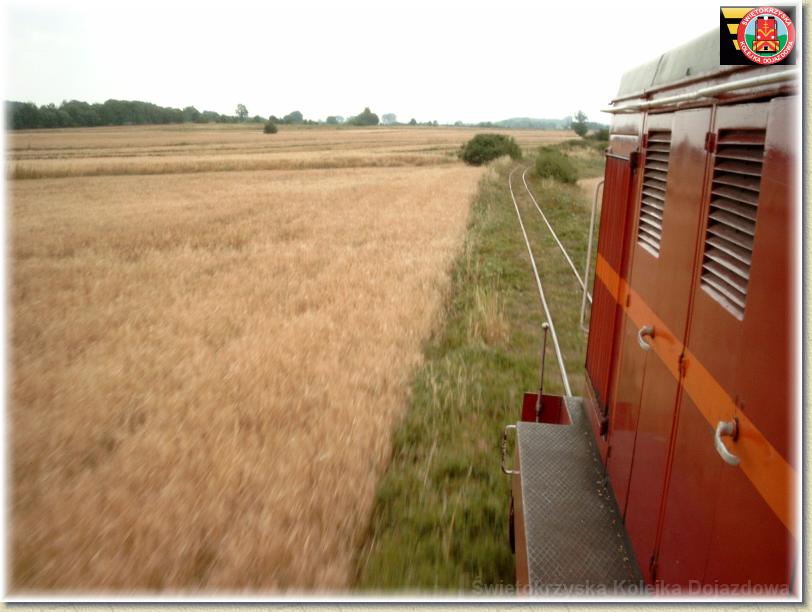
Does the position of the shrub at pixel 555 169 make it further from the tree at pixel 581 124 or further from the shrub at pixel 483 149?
the tree at pixel 581 124

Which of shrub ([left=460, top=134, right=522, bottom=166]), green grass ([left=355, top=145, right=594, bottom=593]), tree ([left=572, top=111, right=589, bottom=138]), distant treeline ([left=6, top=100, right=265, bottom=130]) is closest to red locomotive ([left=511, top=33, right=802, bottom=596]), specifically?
green grass ([left=355, top=145, right=594, bottom=593])

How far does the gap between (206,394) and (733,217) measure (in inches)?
194

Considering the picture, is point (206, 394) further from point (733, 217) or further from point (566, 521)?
point (733, 217)

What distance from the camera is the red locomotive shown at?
147 cm

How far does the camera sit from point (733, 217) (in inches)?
74.5

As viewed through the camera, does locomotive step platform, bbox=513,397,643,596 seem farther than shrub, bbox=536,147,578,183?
No

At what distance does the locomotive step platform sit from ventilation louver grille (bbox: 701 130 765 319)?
4.49ft

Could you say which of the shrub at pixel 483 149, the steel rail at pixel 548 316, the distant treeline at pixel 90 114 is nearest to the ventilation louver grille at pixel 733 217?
the steel rail at pixel 548 316

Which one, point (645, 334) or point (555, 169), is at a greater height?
point (555, 169)

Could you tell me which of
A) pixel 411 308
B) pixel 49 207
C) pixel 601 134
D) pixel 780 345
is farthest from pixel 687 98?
pixel 601 134

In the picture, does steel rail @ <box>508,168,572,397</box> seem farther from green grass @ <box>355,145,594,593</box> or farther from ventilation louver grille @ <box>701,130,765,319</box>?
ventilation louver grille @ <box>701,130,765,319</box>

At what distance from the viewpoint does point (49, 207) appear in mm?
20484

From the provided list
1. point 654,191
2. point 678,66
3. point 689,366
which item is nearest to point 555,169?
point 654,191

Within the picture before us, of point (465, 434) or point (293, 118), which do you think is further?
point (293, 118)
